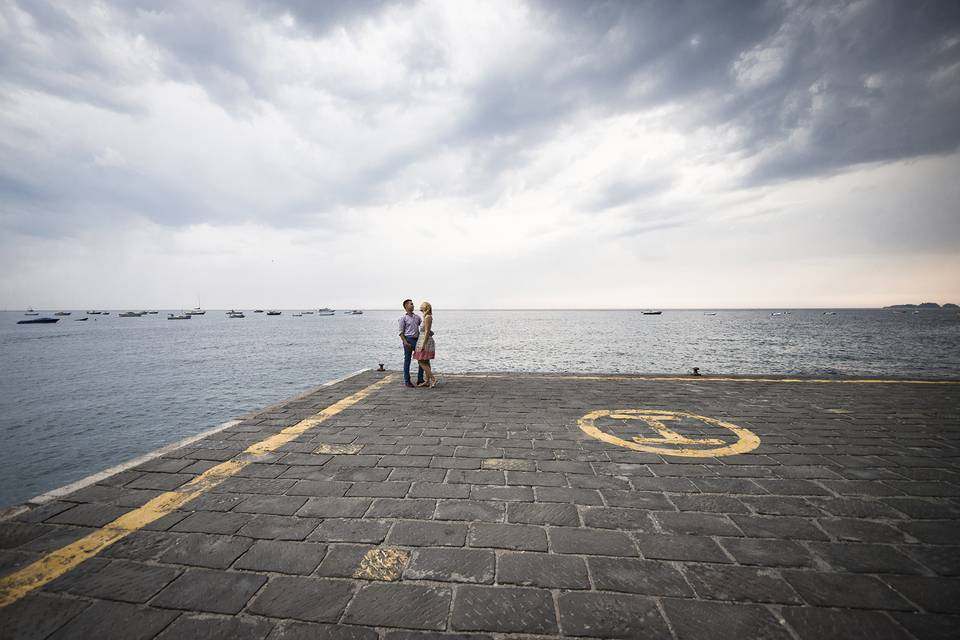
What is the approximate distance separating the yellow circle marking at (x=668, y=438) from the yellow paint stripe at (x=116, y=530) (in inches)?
181

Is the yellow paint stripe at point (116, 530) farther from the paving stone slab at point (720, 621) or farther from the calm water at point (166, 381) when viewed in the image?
the calm water at point (166, 381)

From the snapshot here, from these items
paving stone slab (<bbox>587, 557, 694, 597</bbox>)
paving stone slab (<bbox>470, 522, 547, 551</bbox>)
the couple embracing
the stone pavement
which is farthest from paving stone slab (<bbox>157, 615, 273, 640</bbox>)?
the couple embracing

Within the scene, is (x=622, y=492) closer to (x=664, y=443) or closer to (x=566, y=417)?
(x=664, y=443)

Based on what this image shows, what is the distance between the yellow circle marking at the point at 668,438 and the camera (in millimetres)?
4629

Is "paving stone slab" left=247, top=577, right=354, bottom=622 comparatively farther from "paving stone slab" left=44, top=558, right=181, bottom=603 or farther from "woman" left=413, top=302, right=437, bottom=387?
"woman" left=413, top=302, right=437, bottom=387

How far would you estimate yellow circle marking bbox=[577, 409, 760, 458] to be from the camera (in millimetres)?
4629

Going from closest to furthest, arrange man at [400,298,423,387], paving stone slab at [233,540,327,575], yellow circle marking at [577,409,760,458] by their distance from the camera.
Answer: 1. paving stone slab at [233,540,327,575]
2. yellow circle marking at [577,409,760,458]
3. man at [400,298,423,387]

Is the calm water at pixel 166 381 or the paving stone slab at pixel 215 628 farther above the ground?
the paving stone slab at pixel 215 628

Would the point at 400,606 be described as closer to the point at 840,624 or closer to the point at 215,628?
the point at 215,628

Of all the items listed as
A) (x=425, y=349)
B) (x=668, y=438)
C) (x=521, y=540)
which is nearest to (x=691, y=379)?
(x=668, y=438)

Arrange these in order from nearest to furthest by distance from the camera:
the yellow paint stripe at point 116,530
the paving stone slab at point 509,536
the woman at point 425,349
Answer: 1. the yellow paint stripe at point 116,530
2. the paving stone slab at point 509,536
3. the woman at point 425,349

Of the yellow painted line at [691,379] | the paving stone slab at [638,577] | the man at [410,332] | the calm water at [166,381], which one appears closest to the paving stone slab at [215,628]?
the paving stone slab at [638,577]

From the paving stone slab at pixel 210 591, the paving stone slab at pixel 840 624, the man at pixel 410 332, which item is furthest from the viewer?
the man at pixel 410 332

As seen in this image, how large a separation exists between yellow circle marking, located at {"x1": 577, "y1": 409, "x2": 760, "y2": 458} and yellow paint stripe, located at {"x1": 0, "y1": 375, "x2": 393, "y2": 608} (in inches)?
181
